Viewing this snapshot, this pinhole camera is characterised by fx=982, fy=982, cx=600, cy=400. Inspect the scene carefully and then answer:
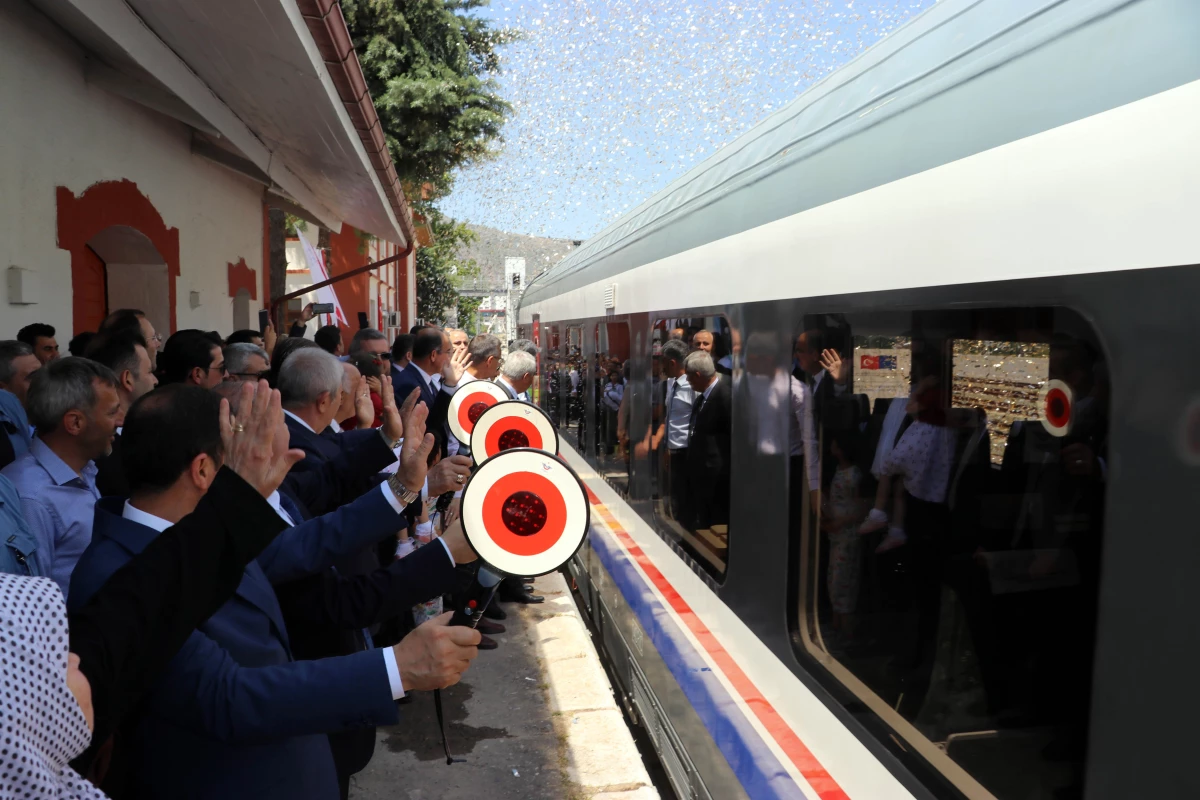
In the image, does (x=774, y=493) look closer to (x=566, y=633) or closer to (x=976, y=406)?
(x=976, y=406)

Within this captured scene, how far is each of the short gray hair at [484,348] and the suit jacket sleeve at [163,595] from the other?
14.3 ft

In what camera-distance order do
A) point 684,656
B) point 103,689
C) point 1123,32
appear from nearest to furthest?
point 103,689, point 1123,32, point 684,656

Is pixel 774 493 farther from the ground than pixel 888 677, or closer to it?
farther from the ground

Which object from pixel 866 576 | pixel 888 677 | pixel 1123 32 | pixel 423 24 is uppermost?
pixel 423 24

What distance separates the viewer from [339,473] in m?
3.44

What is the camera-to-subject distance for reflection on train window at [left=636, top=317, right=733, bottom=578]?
3.30 m

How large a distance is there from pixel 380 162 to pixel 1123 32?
6208 millimetres

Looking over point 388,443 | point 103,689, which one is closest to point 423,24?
point 388,443

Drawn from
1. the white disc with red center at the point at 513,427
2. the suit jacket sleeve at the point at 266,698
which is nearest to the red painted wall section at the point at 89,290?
the white disc with red center at the point at 513,427

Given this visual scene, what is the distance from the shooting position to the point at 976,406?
7.72ft

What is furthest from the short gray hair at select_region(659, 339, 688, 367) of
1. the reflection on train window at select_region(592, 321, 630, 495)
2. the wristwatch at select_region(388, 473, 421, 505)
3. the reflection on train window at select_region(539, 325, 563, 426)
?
the reflection on train window at select_region(539, 325, 563, 426)

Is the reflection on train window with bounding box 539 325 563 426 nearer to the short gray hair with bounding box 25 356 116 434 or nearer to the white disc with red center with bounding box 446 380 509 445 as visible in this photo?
the white disc with red center with bounding box 446 380 509 445

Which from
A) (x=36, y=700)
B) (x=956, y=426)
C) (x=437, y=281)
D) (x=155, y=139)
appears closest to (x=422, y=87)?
(x=155, y=139)

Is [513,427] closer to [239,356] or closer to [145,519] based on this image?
[239,356]
